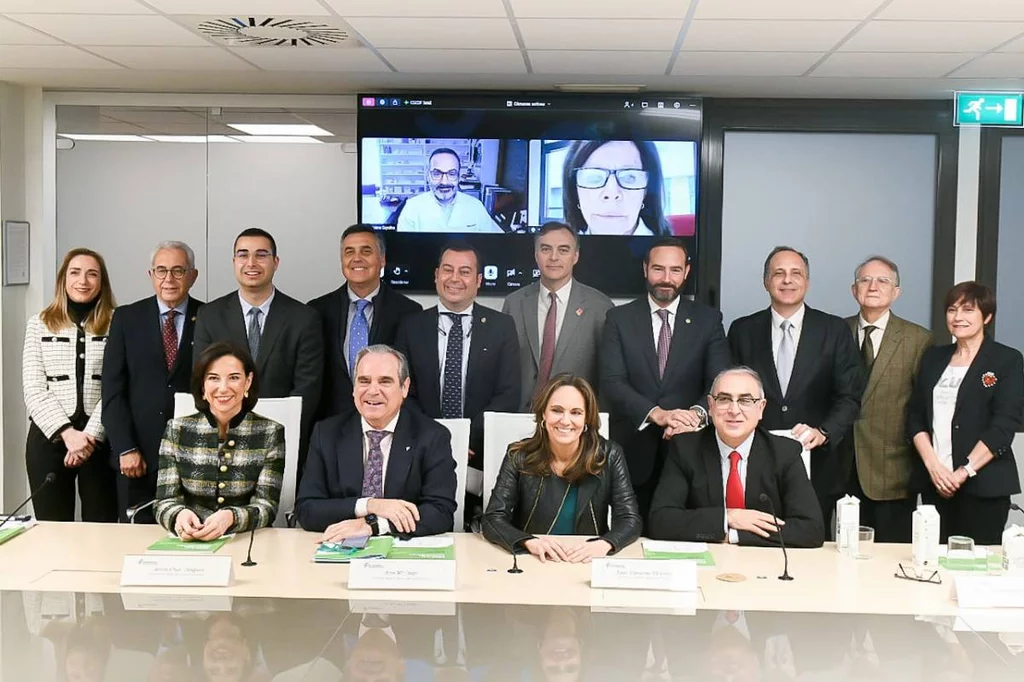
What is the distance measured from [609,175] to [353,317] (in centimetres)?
174

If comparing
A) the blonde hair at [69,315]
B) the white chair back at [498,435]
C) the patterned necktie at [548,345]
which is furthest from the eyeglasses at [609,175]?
the blonde hair at [69,315]

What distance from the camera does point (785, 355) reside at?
4.76m

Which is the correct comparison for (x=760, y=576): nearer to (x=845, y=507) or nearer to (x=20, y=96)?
(x=845, y=507)

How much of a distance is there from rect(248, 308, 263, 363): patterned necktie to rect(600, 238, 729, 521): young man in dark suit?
1580mm

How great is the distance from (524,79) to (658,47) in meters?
1.03

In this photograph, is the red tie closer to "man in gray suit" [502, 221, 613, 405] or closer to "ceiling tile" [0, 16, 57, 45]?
"man in gray suit" [502, 221, 613, 405]

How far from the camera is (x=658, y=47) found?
464cm

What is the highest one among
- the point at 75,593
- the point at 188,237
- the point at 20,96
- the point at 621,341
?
the point at 20,96

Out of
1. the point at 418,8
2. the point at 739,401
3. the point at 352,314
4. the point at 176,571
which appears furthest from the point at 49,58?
the point at 739,401

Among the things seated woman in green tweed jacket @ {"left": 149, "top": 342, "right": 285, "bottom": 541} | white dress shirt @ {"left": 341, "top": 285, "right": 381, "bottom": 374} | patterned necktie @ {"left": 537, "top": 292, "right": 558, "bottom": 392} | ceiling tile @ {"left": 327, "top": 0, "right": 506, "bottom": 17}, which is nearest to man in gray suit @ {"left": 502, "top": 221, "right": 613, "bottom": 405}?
patterned necktie @ {"left": 537, "top": 292, "right": 558, "bottom": 392}

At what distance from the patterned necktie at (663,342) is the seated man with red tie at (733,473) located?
1.03 metres

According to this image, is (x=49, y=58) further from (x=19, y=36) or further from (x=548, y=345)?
(x=548, y=345)

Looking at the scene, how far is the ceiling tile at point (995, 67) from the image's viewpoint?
4.73 meters

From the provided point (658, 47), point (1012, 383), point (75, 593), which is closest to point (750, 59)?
point (658, 47)
